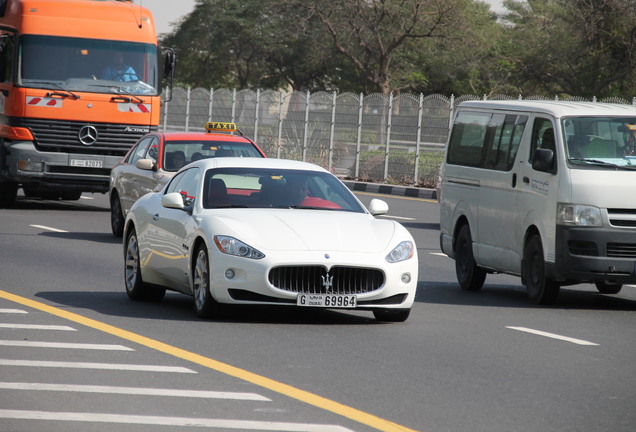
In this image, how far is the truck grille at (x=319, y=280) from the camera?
34.4 ft

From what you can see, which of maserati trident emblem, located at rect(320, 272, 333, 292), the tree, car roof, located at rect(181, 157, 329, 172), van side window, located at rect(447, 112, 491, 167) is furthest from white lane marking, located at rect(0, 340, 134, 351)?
the tree

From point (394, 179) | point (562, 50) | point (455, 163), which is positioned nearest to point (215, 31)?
point (562, 50)

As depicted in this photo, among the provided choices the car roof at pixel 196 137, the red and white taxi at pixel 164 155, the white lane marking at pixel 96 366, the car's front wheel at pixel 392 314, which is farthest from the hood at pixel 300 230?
the car roof at pixel 196 137

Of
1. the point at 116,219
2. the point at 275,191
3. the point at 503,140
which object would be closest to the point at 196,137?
the point at 116,219

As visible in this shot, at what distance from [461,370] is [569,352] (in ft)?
4.42

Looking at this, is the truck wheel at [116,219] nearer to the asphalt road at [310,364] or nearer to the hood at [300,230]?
the asphalt road at [310,364]

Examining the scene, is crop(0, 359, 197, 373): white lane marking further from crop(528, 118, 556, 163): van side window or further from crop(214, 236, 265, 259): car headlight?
crop(528, 118, 556, 163): van side window

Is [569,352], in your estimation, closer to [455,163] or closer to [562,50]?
[455,163]

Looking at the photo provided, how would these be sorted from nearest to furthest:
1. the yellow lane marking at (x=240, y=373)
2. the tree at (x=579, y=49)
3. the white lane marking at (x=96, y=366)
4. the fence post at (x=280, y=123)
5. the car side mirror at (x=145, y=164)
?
the yellow lane marking at (x=240, y=373), the white lane marking at (x=96, y=366), the car side mirror at (x=145, y=164), the fence post at (x=280, y=123), the tree at (x=579, y=49)

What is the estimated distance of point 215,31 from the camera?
7450cm

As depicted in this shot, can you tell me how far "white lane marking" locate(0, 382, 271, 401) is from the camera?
752cm

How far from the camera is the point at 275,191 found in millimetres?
11719

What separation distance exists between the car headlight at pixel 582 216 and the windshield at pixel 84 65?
12.3 m

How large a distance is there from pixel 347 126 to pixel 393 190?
11.6ft
